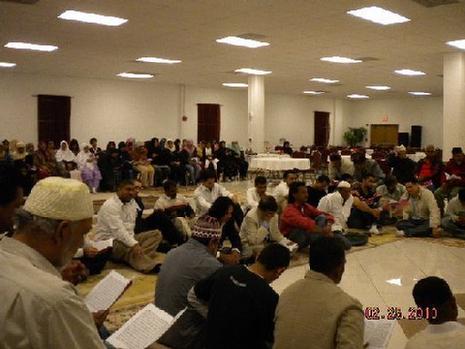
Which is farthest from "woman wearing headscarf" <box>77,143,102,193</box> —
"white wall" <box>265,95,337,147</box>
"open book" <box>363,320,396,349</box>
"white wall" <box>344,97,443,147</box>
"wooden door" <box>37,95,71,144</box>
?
"white wall" <box>344,97,443,147</box>

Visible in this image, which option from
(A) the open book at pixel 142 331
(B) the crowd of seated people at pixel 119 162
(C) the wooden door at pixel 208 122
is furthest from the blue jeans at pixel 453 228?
(C) the wooden door at pixel 208 122

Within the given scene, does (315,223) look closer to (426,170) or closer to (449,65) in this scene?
(426,170)

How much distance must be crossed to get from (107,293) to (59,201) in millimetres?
1349

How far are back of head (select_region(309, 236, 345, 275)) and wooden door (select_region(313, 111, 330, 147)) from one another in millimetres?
22846

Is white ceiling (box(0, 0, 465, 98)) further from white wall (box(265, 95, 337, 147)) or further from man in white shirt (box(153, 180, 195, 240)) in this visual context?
white wall (box(265, 95, 337, 147))

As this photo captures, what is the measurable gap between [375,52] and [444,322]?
973 cm

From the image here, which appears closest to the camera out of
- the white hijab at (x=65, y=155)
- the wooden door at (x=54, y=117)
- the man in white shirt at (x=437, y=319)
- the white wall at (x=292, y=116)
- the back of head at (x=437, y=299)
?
the man in white shirt at (x=437, y=319)

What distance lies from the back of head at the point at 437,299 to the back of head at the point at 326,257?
363mm

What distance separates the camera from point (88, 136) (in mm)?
17406

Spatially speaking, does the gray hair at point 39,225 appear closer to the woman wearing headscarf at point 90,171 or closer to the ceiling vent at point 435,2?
the ceiling vent at point 435,2

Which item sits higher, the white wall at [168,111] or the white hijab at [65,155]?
the white wall at [168,111]

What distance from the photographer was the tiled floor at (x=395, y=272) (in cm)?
497

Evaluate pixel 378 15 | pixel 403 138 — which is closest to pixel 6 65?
pixel 378 15

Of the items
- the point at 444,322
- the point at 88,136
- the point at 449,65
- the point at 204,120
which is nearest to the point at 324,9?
the point at 449,65
